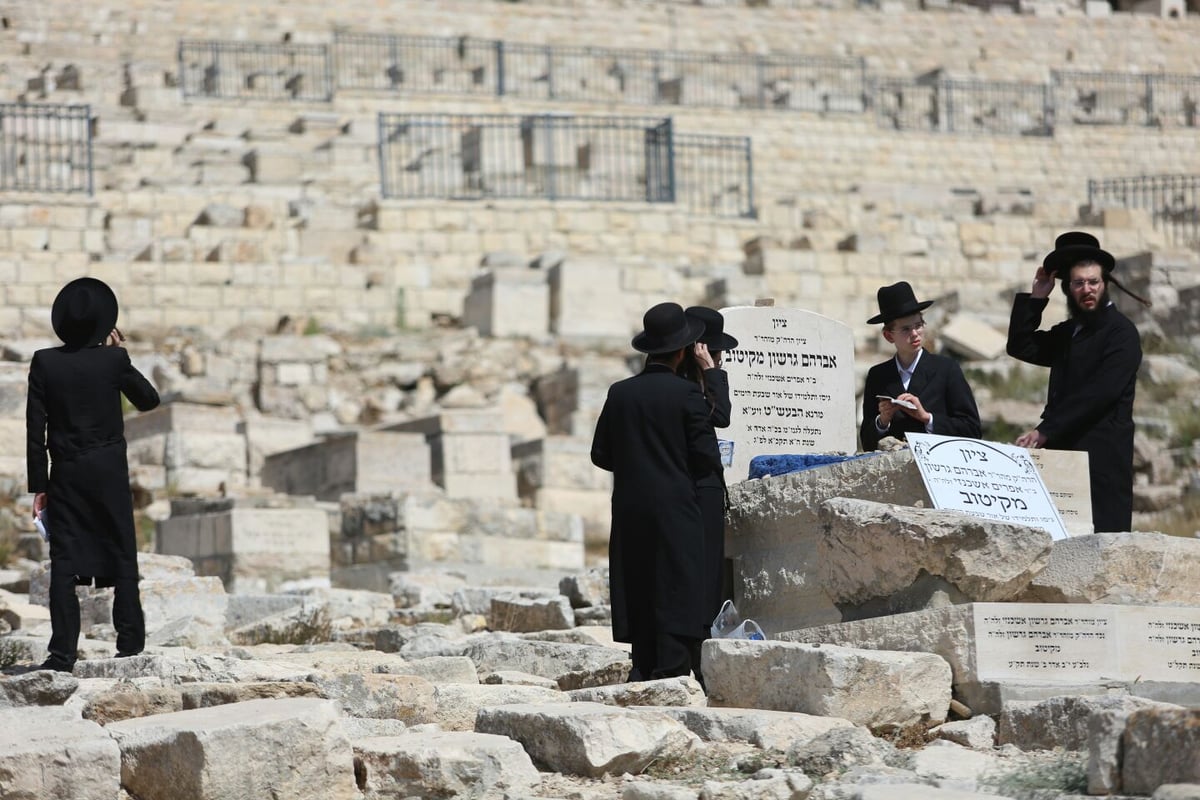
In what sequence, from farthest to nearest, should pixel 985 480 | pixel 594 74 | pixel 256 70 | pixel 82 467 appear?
pixel 594 74
pixel 256 70
pixel 82 467
pixel 985 480

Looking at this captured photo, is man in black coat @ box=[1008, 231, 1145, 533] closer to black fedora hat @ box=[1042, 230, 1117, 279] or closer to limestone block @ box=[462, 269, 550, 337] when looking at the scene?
black fedora hat @ box=[1042, 230, 1117, 279]

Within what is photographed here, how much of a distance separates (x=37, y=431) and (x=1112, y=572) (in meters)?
4.35

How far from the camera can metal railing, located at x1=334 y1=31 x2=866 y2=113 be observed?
30.8 meters

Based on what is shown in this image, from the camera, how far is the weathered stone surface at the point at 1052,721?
646 cm

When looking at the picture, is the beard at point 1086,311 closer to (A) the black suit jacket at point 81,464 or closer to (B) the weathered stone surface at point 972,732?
(B) the weathered stone surface at point 972,732

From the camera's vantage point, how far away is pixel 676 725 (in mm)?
6445

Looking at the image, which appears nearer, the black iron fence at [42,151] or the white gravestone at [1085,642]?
the white gravestone at [1085,642]

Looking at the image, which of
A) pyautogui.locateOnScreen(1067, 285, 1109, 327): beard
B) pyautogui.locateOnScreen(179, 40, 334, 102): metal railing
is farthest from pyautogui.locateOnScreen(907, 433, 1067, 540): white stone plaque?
pyautogui.locateOnScreen(179, 40, 334, 102): metal railing

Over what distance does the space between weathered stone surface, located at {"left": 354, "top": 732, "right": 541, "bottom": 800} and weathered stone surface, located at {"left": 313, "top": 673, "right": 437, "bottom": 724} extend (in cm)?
100

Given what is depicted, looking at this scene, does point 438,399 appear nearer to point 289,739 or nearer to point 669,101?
point 669,101

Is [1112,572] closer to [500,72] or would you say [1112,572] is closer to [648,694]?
[648,694]

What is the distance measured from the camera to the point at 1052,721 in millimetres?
6574

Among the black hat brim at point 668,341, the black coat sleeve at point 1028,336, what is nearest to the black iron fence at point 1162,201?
the black coat sleeve at point 1028,336

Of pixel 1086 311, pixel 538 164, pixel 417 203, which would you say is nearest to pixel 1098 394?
pixel 1086 311
